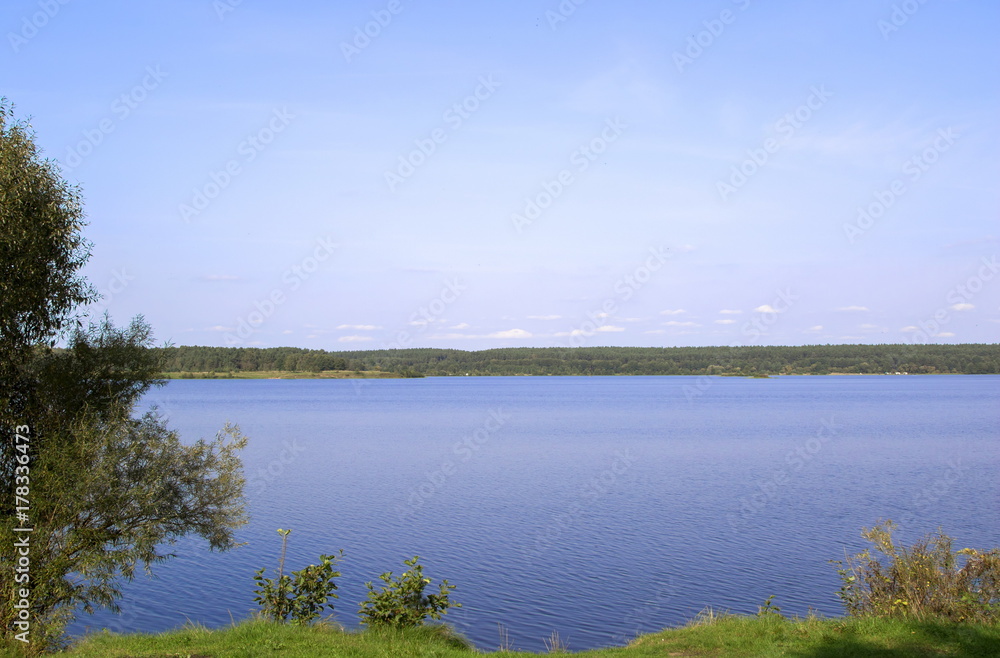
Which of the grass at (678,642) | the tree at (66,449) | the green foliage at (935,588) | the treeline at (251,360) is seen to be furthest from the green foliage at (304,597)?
the treeline at (251,360)

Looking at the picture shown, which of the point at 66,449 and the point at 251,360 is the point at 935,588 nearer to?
the point at 66,449

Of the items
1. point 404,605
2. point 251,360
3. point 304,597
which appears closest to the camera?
point 404,605

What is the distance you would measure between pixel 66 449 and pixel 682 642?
998cm

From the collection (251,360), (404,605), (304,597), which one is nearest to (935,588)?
(404,605)

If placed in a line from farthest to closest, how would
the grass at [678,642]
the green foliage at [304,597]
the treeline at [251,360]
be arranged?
the treeline at [251,360], the green foliage at [304,597], the grass at [678,642]

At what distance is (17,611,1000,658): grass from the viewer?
966 cm

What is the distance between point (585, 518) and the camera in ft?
85.4

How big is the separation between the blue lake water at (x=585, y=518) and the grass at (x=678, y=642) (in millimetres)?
3784

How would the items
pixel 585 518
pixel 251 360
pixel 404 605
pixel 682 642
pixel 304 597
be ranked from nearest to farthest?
1. pixel 682 642
2. pixel 404 605
3. pixel 304 597
4. pixel 585 518
5. pixel 251 360

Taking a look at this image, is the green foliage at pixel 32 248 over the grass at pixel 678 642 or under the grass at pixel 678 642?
over

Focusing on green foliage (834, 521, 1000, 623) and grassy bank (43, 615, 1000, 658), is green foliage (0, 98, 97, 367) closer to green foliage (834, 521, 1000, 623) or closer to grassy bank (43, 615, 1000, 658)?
grassy bank (43, 615, 1000, 658)

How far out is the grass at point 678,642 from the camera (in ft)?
31.7

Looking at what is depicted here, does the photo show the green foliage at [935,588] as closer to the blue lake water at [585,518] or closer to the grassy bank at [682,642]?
the grassy bank at [682,642]

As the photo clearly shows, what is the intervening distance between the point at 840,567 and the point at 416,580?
12302 mm
